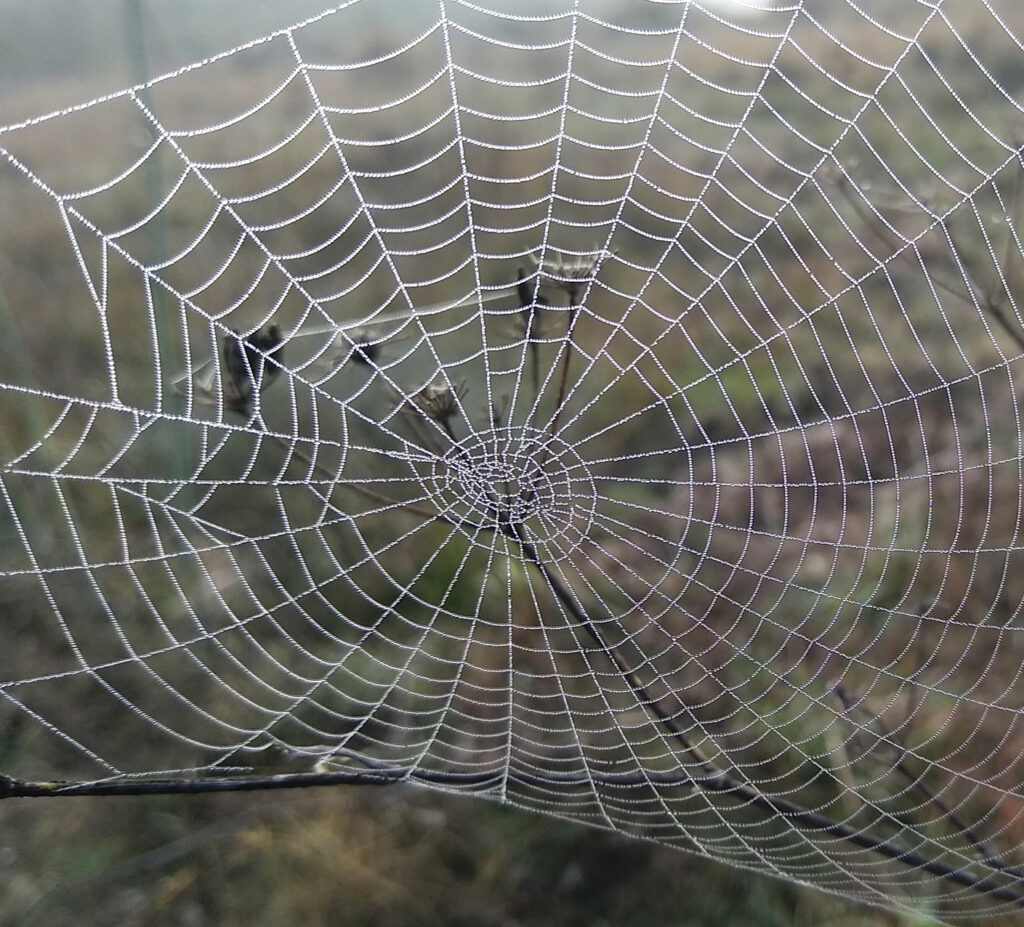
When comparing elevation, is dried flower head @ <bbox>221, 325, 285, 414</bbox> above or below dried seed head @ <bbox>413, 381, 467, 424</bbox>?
above

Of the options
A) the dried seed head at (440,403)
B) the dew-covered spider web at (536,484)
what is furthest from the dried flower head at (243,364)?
the dried seed head at (440,403)

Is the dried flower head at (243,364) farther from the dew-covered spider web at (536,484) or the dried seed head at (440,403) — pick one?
the dried seed head at (440,403)

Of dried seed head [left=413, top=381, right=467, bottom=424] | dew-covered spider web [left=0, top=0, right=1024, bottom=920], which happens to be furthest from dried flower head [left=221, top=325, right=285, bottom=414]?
dried seed head [left=413, top=381, right=467, bottom=424]

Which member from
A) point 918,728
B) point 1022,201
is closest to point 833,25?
point 1022,201

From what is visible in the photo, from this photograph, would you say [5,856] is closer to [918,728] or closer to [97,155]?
[918,728]

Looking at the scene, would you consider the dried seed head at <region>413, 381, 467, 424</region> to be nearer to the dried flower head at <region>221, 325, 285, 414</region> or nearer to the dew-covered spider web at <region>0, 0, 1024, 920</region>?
the dew-covered spider web at <region>0, 0, 1024, 920</region>

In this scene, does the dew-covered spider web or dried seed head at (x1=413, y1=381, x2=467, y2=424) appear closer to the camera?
dried seed head at (x1=413, y1=381, x2=467, y2=424)

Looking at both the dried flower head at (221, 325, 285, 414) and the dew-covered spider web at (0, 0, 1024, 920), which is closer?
the dried flower head at (221, 325, 285, 414)

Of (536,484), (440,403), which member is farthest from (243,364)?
(536,484)

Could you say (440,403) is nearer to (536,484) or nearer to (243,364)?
(243,364)
